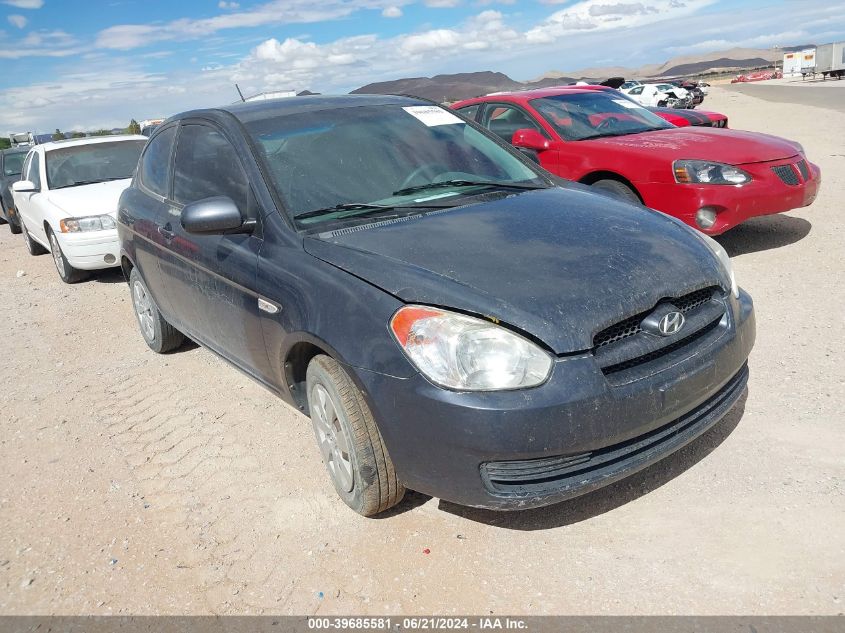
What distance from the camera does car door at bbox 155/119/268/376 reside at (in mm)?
3342

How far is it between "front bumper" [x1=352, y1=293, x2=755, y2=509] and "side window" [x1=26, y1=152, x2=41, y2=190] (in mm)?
7848

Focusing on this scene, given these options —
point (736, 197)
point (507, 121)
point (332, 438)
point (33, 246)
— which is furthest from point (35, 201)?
point (736, 197)

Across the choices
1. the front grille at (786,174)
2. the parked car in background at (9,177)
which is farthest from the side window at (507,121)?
the parked car in background at (9,177)

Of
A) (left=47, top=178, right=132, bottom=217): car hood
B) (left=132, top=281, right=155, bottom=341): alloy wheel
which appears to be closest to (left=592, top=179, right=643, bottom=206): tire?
(left=132, top=281, right=155, bottom=341): alloy wheel

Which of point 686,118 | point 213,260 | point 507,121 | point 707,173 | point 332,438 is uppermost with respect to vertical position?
point 507,121

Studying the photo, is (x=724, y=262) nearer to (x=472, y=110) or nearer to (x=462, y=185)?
(x=462, y=185)

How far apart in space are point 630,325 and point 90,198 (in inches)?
277

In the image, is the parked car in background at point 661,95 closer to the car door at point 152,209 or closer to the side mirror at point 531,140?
the side mirror at point 531,140

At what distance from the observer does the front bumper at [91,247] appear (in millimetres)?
7562

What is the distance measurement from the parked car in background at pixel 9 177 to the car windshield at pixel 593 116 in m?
11.4

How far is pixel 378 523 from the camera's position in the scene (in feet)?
9.74

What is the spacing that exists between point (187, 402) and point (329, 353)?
205cm

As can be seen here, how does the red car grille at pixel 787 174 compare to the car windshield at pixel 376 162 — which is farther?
the red car grille at pixel 787 174

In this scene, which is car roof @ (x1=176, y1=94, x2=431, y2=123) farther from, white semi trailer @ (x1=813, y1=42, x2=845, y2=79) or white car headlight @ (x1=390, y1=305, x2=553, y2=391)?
white semi trailer @ (x1=813, y1=42, x2=845, y2=79)
